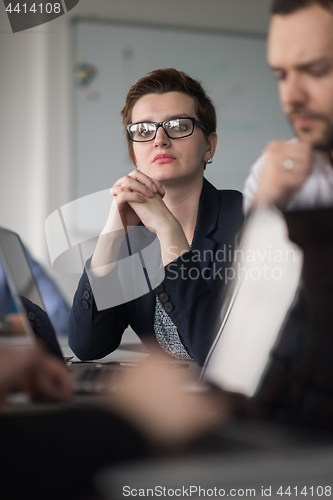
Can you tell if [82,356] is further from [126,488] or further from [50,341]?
[126,488]

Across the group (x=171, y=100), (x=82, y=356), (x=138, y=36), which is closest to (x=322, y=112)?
(x=171, y=100)

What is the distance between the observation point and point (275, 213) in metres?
0.27

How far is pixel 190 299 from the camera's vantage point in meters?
0.46

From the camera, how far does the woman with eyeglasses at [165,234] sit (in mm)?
468

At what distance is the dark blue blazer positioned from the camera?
0.46 m

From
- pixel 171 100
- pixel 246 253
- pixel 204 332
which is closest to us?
pixel 246 253

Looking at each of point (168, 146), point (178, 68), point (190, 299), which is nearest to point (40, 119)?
point (178, 68)

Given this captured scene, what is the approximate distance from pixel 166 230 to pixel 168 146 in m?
0.11

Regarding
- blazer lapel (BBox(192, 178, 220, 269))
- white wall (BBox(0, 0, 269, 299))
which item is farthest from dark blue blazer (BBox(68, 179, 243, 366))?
white wall (BBox(0, 0, 269, 299))

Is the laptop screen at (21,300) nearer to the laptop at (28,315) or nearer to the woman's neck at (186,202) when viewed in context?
the laptop at (28,315)

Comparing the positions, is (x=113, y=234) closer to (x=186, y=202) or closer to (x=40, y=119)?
(x=186, y=202)

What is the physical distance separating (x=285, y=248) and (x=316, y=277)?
0.10ft

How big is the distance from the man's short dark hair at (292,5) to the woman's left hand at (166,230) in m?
0.27

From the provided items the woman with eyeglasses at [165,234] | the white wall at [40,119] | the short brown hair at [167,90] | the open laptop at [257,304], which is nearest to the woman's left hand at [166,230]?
the woman with eyeglasses at [165,234]
